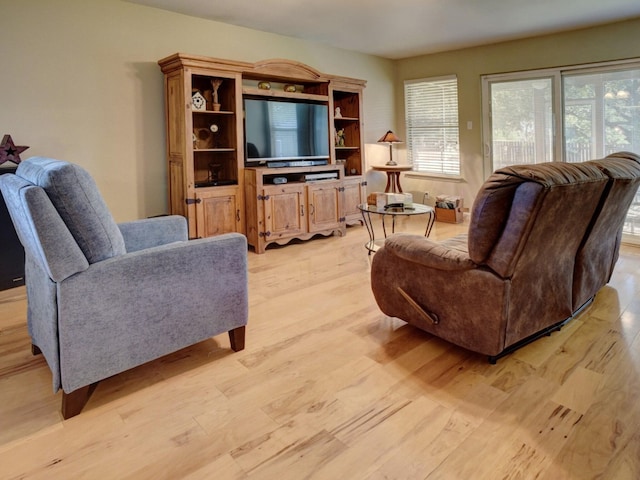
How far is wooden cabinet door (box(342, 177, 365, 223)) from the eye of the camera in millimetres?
5242

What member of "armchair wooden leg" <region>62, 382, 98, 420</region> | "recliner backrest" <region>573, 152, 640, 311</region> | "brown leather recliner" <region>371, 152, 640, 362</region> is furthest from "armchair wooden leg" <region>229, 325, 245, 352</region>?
"recliner backrest" <region>573, 152, 640, 311</region>

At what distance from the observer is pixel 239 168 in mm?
4473

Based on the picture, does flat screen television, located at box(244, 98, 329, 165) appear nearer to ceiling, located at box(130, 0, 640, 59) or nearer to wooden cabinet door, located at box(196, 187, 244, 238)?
wooden cabinet door, located at box(196, 187, 244, 238)

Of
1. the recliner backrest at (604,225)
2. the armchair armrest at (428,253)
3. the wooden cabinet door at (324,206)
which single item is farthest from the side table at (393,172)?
the armchair armrest at (428,253)

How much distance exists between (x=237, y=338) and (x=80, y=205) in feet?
3.40

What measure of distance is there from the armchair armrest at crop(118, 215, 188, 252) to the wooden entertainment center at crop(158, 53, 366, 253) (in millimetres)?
1278

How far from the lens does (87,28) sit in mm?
3750

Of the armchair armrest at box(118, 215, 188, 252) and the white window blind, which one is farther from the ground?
the white window blind

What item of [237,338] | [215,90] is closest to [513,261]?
[237,338]

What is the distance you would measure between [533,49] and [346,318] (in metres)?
4.67

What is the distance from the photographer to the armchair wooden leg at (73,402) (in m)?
1.76

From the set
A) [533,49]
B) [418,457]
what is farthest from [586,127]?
[418,457]

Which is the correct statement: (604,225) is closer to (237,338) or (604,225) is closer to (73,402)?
(237,338)

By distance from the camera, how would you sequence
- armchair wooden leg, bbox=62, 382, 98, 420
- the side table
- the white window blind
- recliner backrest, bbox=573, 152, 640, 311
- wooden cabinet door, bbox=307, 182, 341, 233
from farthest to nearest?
1. the white window blind
2. the side table
3. wooden cabinet door, bbox=307, 182, 341, 233
4. recliner backrest, bbox=573, 152, 640, 311
5. armchair wooden leg, bbox=62, 382, 98, 420
